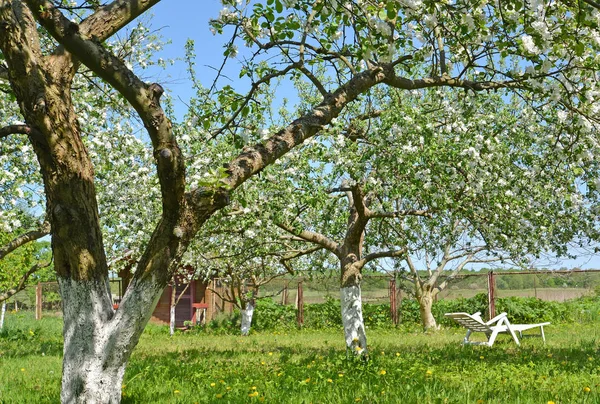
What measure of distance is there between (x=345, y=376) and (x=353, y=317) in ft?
8.86

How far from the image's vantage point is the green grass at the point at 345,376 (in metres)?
5.95

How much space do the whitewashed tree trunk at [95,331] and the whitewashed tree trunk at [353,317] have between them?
6091 mm

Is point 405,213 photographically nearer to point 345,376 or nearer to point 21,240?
point 345,376

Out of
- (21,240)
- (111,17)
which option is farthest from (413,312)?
(111,17)

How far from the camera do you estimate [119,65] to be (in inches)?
157

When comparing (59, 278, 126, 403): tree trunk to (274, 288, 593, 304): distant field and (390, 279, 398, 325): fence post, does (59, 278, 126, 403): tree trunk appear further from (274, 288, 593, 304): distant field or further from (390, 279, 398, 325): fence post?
(274, 288, 593, 304): distant field

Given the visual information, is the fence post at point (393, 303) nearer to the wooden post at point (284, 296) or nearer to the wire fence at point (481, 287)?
the wire fence at point (481, 287)

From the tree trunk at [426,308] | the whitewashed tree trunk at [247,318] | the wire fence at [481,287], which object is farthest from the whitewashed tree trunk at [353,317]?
the whitewashed tree trunk at [247,318]

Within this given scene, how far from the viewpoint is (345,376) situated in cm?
730

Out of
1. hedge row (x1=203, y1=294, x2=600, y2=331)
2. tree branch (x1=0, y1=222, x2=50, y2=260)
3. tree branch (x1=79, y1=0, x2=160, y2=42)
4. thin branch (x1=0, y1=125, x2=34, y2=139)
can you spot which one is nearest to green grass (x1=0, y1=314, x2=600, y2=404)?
tree branch (x1=0, y1=222, x2=50, y2=260)

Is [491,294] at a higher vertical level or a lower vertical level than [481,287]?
lower

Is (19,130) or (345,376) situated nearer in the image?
(19,130)

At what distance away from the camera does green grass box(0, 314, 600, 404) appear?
5.95 metres

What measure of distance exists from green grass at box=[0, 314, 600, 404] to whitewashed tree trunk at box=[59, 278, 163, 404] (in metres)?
1.86
